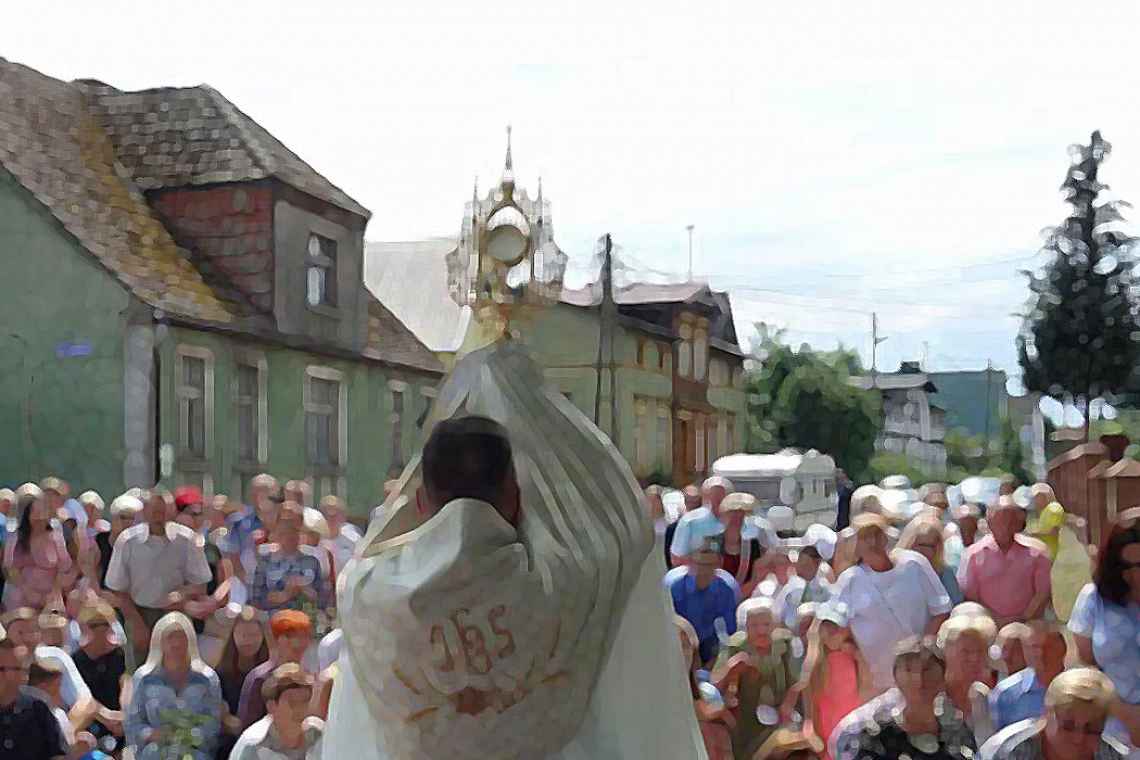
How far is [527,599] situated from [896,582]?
3.11 meters

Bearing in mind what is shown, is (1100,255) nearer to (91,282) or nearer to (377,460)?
(377,460)

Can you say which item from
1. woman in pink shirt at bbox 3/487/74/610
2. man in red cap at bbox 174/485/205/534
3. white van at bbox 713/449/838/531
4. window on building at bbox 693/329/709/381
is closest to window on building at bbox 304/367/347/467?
man in red cap at bbox 174/485/205/534

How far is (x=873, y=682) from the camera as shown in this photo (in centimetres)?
455

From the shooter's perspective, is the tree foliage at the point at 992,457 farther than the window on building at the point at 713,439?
Yes

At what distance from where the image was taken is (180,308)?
8.07 metres

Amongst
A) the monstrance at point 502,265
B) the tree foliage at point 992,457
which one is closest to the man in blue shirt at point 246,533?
the monstrance at point 502,265

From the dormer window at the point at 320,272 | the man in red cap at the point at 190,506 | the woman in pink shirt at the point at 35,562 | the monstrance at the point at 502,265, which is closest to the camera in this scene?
the monstrance at the point at 502,265

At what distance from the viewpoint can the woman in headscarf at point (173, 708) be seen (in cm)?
445

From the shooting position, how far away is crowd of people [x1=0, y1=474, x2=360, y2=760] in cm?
435

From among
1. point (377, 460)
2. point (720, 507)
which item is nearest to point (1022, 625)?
point (720, 507)

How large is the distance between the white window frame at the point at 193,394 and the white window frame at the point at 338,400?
1.93ft

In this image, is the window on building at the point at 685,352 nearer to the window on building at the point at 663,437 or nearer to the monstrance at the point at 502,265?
the window on building at the point at 663,437

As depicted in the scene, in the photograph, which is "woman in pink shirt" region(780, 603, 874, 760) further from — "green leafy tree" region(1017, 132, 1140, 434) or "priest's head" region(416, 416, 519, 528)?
"green leafy tree" region(1017, 132, 1140, 434)

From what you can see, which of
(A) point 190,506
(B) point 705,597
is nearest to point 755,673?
(B) point 705,597
